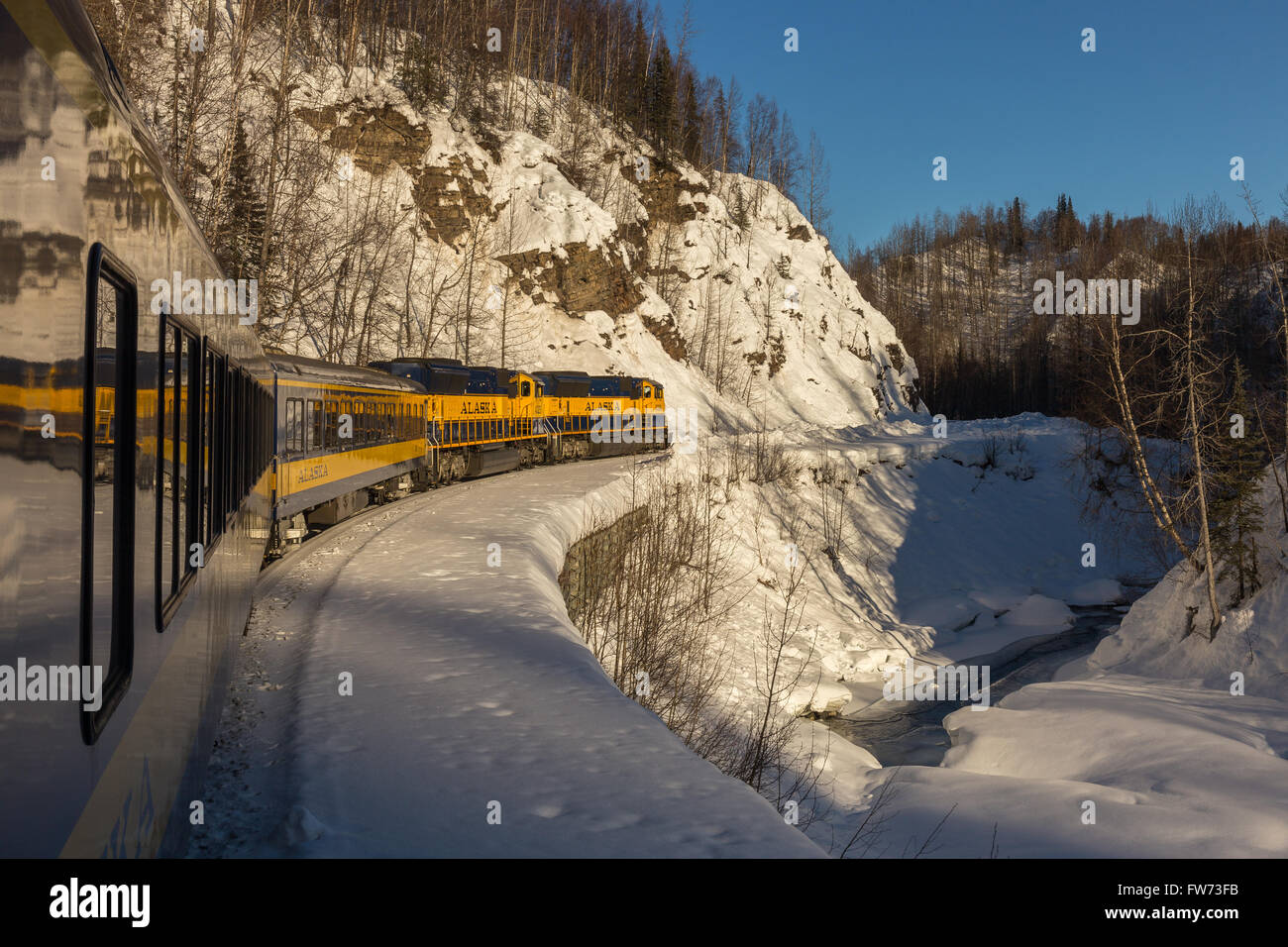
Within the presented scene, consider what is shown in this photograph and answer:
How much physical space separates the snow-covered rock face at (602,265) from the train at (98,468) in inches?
1402

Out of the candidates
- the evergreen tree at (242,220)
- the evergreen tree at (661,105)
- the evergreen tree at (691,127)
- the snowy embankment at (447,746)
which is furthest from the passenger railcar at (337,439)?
the evergreen tree at (691,127)

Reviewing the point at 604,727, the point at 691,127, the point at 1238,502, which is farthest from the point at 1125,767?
the point at 691,127

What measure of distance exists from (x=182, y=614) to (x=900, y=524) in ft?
109

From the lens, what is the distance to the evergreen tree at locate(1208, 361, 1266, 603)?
60.7ft

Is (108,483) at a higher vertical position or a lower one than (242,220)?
lower

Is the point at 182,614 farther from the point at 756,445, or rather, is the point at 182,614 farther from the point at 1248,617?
the point at 756,445

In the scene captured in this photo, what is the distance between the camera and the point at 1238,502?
1894 cm

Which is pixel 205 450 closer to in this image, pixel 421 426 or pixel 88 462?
pixel 88 462

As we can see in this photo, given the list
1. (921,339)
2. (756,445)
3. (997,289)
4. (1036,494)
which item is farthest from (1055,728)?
(997,289)

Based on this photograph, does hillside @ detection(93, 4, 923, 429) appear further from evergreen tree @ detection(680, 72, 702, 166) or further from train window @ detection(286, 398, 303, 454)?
train window @ detection(286, 398, 303, 454)

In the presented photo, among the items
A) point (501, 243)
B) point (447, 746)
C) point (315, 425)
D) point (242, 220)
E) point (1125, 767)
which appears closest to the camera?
point (447, 746)

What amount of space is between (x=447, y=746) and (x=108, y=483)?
12.3ft

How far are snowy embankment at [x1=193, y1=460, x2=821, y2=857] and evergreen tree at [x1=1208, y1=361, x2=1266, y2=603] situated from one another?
14938 millimetres

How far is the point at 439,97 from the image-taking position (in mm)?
50875
